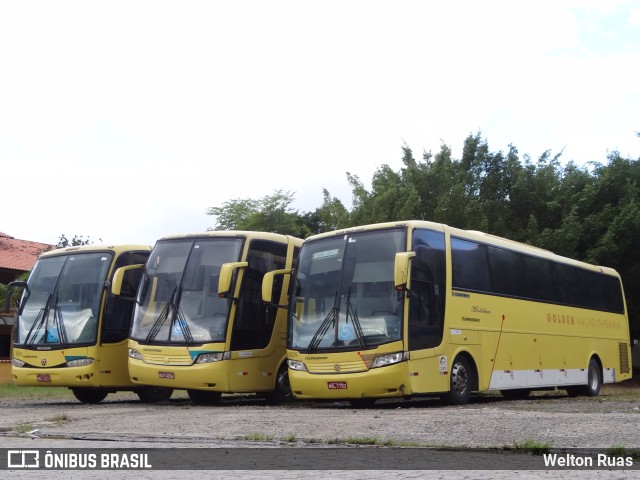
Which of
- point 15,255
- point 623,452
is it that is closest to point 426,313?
point 623,452

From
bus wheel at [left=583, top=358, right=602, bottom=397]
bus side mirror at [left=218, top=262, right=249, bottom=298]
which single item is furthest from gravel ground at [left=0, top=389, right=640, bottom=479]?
bus wheel at [left=583, top=358, right=602, bottom=397]

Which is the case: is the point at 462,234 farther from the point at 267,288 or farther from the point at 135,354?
the point at 135,354

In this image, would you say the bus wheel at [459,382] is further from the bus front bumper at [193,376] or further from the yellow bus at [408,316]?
the bus front bumper at [193,376]

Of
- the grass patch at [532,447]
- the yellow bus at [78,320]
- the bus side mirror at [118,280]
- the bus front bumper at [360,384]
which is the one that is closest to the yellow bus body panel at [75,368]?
the yellow bus at [78,320]

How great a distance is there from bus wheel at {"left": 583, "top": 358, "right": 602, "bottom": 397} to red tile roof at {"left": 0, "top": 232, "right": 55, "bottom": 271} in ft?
87.0

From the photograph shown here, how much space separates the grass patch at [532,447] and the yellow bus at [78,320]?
10934 millimetres

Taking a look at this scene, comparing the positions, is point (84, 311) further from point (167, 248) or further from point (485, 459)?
point (485, 459)

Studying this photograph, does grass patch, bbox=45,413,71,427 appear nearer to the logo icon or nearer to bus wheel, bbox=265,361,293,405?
the logo icon

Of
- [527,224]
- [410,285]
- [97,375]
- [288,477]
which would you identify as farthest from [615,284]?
[288,477]

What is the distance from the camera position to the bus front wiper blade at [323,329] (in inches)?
653

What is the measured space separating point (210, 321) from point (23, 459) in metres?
8.34

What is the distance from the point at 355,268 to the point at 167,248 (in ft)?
13.9

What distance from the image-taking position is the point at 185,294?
1805 cm

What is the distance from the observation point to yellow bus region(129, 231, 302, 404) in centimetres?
1755
